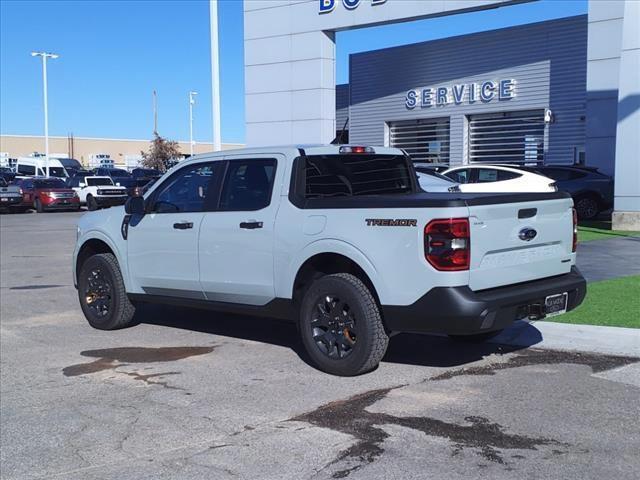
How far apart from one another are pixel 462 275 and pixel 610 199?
15.9m

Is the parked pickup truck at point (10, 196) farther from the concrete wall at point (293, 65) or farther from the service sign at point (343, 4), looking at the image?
the service sign at point (343, 4)

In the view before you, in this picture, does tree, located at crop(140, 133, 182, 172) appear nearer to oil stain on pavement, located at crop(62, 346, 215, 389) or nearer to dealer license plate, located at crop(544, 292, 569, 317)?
oil stain on pavement, located at crop(62, 346, 215, 389)

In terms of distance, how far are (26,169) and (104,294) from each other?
48.9m

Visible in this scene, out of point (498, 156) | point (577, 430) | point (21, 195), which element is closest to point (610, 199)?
point (498, 156)

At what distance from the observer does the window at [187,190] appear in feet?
24.6

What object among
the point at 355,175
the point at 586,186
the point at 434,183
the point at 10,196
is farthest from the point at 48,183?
the point at 355,175

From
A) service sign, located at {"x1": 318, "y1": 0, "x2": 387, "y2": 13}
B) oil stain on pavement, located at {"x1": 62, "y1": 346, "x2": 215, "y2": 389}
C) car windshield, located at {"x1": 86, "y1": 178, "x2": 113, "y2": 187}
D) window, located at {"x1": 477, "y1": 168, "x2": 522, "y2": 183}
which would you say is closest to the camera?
oil stain on pavement, located at {"x1": 62, "y1": 346, "x2": 215, "y2": 389}

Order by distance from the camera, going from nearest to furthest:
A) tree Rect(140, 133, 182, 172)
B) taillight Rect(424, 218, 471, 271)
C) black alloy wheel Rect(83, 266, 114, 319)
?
taillight Rect(424, 218, 471, 271), black alloy wheel Rect(83, 266, 114, 319), tree Rect(140, 133, 182, 172)

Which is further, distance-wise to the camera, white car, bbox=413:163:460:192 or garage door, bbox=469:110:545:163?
garage door, bbox=469:110:545:163

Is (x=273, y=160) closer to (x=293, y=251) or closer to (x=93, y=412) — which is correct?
(x=293, y=251)

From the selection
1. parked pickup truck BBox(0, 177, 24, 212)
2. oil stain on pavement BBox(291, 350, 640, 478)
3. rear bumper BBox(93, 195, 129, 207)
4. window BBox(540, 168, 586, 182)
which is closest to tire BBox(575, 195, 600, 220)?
window BBox(540, 168, 586, 182)

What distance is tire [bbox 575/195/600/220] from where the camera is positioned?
20.0m

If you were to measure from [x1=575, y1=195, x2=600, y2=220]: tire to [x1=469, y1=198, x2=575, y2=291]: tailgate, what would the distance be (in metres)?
14.4

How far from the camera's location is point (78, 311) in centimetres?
980
